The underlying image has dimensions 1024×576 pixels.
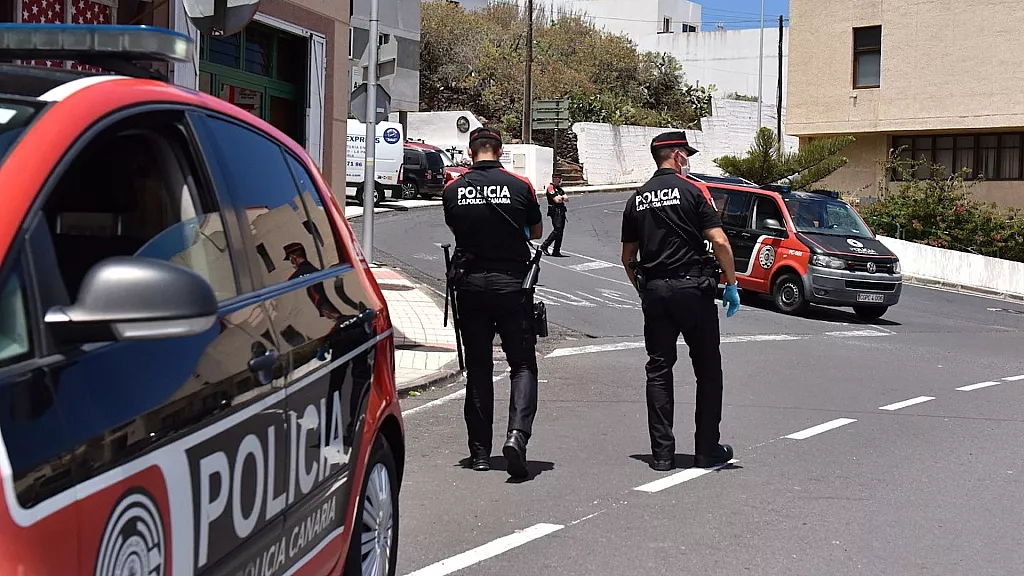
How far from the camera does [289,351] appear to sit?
3.46 m

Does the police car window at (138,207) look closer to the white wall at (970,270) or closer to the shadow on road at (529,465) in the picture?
the shadow on road at (529,465)

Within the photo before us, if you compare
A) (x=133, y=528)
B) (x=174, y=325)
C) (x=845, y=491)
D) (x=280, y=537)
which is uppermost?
(x=174, y=325)

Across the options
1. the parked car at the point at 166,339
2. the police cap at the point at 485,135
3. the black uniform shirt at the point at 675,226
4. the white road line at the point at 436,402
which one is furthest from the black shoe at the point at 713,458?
the parked car at the point at 166,339

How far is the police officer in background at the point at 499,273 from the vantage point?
7184mm

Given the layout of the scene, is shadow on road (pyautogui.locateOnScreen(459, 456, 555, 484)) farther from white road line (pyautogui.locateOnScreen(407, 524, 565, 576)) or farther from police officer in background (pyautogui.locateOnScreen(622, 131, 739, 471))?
white road line (pyautogui.locateOnScreen(407, 524, 565, 576))

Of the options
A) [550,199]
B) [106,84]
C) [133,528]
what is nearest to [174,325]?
[133,528]

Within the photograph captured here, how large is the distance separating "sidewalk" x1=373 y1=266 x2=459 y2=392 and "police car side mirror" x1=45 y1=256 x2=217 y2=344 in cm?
659

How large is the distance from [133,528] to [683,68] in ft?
236

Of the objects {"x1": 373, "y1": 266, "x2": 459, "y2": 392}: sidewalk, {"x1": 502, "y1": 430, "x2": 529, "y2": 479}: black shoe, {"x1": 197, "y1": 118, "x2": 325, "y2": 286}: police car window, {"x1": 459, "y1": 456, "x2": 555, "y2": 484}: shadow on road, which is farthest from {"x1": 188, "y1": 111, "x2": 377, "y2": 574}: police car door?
{"x1": 373, "y1": 266, "x2": 459, "y2": 392}: sidewalk

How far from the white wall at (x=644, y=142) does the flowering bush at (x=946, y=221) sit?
21255mm

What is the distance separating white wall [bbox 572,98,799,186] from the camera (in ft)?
175

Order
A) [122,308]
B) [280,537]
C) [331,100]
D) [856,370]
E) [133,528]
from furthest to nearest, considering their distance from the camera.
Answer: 1. [331,100]
2. [856,370]
3. [280,537]
4. [133,528]
5. [122,308]

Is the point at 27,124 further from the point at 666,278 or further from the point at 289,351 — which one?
the point at 666,278

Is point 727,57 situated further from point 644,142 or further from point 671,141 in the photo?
point 671,141
